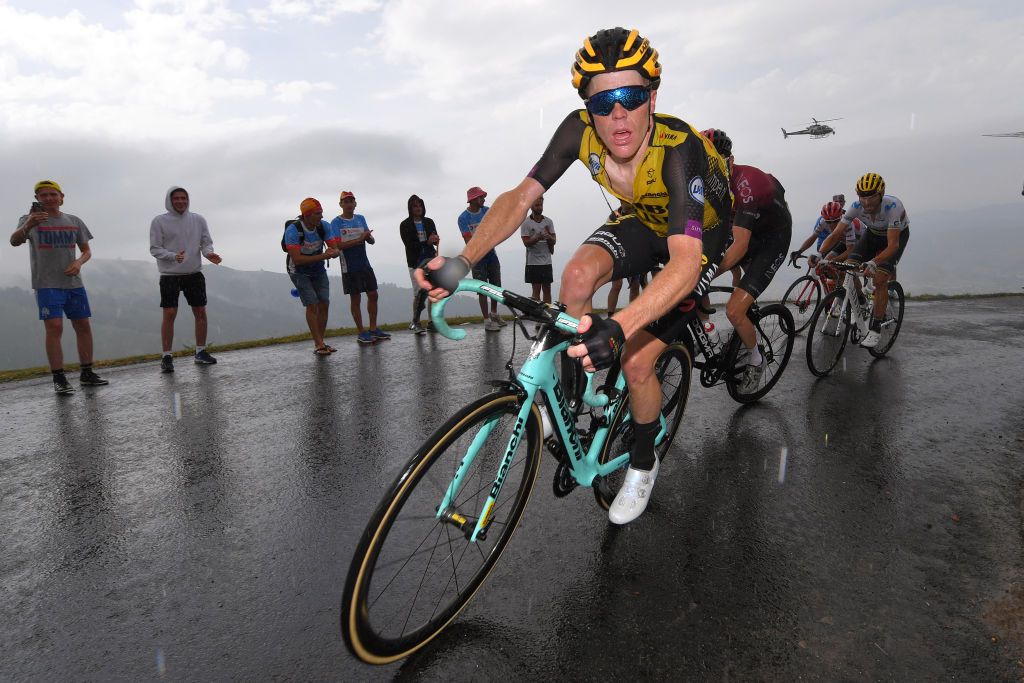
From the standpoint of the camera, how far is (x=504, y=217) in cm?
292

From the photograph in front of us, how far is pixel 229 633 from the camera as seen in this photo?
2.46 metres

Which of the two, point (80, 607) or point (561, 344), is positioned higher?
point (561, 344)

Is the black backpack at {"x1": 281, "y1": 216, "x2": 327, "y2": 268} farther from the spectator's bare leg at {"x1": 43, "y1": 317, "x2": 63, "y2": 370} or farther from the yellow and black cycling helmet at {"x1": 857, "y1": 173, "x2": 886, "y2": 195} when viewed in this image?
the yellow and black cycling helmet at {"x1": 857, "y1": 173, "x2": 886, "y2": 195}

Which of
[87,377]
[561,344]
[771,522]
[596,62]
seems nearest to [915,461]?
[771,522]

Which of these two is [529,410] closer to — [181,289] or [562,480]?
[562,480]

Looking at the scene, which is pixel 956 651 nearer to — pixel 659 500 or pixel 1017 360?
pixel 659 500

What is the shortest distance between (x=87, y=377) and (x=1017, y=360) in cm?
1186

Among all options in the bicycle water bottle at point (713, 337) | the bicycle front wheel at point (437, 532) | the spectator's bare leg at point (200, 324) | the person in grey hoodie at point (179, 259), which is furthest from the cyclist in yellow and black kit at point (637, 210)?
the spectator's bare leg at point (200, 324)

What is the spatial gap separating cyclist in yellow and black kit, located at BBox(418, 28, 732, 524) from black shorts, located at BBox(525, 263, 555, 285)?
283 inches

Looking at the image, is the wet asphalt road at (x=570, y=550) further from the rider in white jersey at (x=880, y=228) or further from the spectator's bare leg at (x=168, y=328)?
the spectator's bare leg at (x=168, y=328)

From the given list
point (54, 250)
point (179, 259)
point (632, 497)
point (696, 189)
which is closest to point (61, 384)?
point (54, 250)

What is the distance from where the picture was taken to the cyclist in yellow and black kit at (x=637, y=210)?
2.42 metres

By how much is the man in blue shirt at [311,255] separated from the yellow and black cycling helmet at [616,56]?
6663 mm

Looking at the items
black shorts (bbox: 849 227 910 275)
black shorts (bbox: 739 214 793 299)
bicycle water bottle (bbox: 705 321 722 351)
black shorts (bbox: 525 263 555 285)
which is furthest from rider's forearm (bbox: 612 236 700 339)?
black shorts (bbox: 525 263 555 285)
